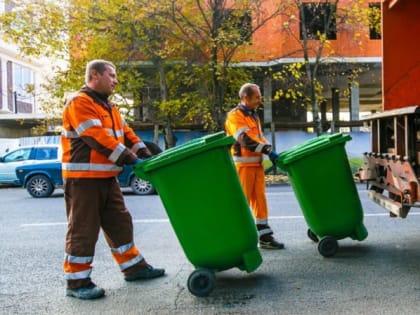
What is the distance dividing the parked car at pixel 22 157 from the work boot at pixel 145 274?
10.2 m

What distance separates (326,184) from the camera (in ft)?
16.4

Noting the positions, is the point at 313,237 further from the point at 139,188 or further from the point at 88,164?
the point at 139,188

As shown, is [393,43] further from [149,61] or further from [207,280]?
[149,61]

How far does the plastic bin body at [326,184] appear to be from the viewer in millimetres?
4953

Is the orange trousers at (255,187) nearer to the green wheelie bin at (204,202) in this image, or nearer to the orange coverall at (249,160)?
the orange coverall at (249,160)

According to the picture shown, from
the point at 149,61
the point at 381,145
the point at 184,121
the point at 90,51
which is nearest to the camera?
the point at 381,145

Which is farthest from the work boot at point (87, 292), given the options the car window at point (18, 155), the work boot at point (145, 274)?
the car window at point (18, 155)

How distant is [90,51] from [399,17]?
11700mm

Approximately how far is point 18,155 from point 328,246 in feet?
40.4

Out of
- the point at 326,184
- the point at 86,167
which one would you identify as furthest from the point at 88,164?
the point at 326,184

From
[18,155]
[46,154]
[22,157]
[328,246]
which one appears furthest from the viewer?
[18,155]

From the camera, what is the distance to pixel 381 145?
5.33 metres

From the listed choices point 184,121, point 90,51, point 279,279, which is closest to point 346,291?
point 279,279

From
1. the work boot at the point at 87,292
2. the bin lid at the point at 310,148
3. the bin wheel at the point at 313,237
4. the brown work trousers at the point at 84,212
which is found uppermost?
the bin lid at the point at 310,148
